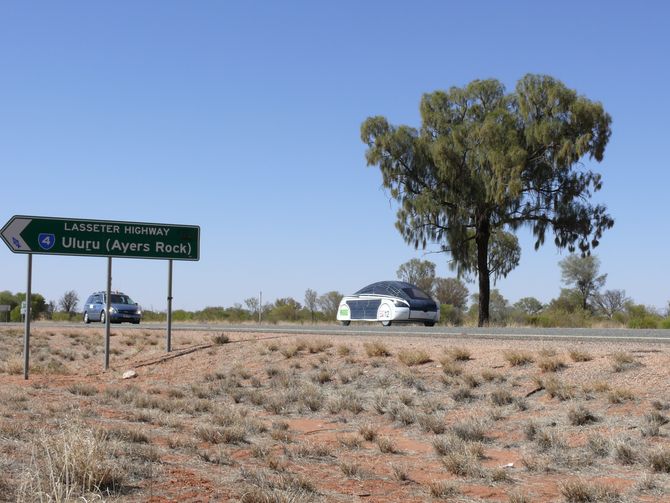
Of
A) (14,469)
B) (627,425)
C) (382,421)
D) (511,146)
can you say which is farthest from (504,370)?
(511,146)

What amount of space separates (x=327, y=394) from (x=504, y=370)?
3.09 meters

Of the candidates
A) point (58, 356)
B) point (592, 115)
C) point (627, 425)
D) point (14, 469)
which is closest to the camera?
point (14, 469)

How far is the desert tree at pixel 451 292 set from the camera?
72969 mm

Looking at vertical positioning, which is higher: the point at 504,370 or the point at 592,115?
the point at 592,115

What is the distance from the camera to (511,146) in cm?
3681

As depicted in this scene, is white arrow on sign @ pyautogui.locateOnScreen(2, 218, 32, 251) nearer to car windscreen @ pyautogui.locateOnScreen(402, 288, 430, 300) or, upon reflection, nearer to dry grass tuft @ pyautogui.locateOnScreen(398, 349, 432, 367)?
dry grass tuft @ pyautogui.locateOnScreen(398, 349, 432, 367)

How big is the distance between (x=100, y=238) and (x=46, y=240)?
48.5 inches

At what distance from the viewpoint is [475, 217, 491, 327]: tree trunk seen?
38.7m

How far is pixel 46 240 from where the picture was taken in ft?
63.0

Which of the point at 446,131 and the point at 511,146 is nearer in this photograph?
the point at 511,146

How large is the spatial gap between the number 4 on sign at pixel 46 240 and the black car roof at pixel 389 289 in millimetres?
14382

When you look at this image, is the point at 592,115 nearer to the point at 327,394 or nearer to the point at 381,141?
the point at 381,141

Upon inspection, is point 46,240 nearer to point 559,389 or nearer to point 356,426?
point 356,426

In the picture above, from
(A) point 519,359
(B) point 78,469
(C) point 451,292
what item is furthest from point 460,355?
(C) point 451,292
